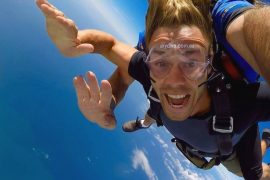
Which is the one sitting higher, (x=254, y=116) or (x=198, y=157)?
(x=254, y=116)

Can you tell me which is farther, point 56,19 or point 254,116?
point 254,116

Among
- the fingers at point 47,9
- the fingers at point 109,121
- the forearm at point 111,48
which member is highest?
the fingers at point 47,9

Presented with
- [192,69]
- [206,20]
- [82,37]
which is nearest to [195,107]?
[192,69]

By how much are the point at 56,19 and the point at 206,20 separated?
0.52m

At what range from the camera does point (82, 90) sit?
1.03 m

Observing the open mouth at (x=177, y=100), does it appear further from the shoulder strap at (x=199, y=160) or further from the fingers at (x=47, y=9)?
the shoulder strap at (x=199, y=160)

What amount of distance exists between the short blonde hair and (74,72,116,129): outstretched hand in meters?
0.28

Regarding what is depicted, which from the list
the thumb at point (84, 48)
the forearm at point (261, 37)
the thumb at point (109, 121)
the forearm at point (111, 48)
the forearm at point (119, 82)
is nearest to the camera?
the forearm at point (261, 37)

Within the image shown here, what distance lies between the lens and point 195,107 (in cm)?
114

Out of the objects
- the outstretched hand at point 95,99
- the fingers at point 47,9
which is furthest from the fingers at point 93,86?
the fingers at point 47,9

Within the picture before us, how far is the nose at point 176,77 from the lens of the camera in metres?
1.00

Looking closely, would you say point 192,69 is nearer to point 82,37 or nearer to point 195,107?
point 195,107

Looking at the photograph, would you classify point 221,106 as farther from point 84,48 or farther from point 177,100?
point 84,48

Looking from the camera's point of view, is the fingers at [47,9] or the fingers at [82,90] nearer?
the fingers at [47,9]
